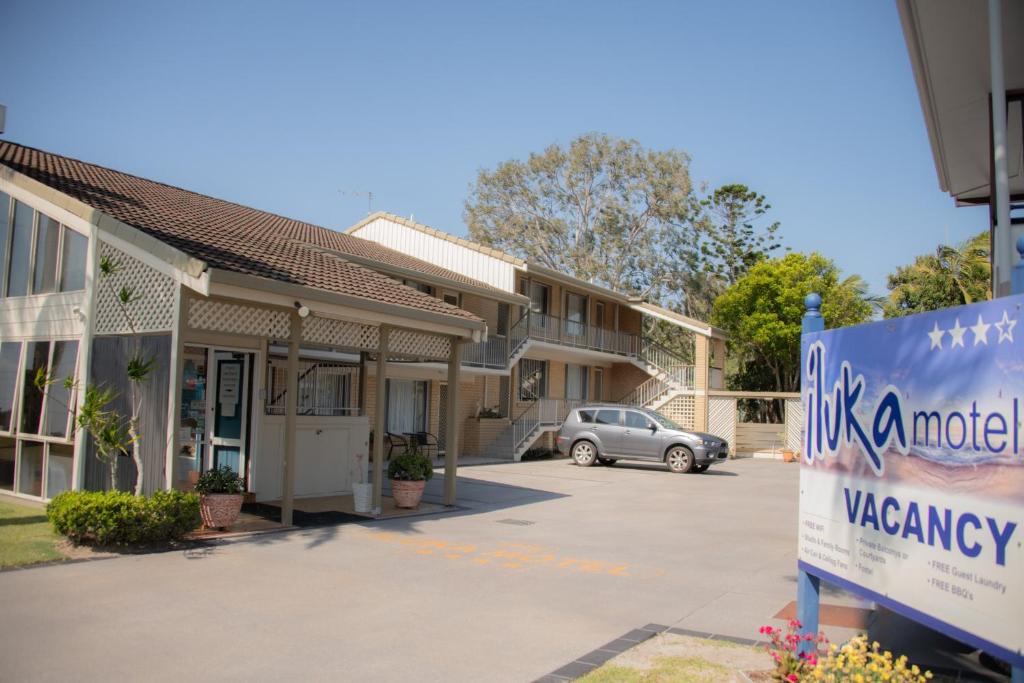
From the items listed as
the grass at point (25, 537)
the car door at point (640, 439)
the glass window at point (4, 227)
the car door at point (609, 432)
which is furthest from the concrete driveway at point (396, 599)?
the car door at point (609, 432)

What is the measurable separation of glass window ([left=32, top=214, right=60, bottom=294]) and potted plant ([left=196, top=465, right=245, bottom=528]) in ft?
13.4

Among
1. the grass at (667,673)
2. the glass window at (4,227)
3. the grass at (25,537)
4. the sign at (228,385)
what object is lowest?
the grass at (667,673)

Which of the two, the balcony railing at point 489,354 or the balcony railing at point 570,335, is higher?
the balcony railing at point 570,335

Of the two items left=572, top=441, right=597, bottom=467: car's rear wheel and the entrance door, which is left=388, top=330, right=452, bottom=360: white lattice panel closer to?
the entrance door

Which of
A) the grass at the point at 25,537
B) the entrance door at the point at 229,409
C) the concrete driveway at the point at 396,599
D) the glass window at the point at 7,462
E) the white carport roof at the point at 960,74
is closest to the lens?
→ the concrete driveway at the point at 396,599

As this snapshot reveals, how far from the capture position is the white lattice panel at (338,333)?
10.8 metres

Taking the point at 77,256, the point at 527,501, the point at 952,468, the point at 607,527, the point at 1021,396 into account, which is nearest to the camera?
the point at 1021,396

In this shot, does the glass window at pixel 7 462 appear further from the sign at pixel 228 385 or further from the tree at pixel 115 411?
the sign at pixel 228 385

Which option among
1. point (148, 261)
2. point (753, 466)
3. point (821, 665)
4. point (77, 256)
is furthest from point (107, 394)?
point (753, 466)

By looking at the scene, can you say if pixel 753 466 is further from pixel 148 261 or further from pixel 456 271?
pixel 148 261

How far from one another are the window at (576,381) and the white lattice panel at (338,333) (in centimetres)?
1943

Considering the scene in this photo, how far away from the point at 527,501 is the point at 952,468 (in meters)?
10.8

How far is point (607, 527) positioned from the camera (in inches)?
459

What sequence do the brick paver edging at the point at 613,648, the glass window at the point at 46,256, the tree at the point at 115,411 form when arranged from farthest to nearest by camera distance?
the glass window at the point at 46,256 → the tree at the point at 115,411 → the brick paver edging at the point at 613,648
